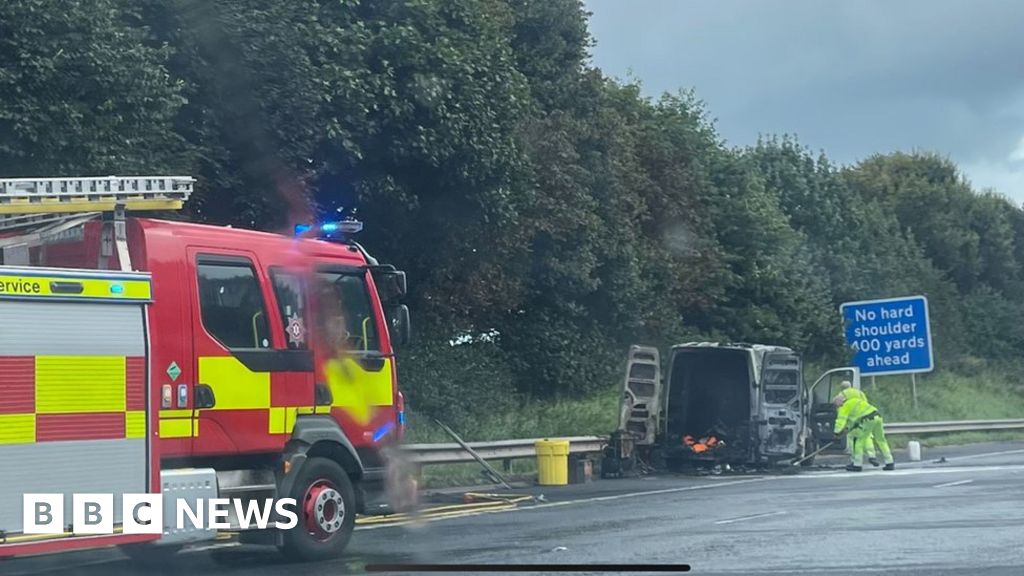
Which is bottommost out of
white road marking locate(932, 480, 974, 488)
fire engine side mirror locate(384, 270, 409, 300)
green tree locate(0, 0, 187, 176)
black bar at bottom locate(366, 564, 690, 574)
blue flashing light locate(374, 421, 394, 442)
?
black bar at bottom locate(366, 564, 690, 574)

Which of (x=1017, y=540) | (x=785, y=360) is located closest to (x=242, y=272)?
(x=1017, y=540)

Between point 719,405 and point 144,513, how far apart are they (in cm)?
1524

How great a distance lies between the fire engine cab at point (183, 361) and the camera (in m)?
8.70

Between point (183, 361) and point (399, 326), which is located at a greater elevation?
point (399, 326)

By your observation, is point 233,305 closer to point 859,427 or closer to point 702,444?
point 702,444

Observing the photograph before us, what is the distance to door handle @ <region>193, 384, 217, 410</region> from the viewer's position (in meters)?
9.93

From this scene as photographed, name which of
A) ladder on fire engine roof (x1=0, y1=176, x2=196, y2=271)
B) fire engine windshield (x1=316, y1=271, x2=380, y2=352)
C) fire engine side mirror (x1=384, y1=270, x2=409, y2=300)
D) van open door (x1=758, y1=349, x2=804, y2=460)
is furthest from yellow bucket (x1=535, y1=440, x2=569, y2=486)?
ladder on fire engine roof (x1=0, y1=176, x2=196, y2=271)

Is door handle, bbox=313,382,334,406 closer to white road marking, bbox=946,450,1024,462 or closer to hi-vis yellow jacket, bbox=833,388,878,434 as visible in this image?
hi-vis yellow jacket, bbox=833,388,878,434

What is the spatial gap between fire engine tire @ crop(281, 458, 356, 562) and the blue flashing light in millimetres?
482

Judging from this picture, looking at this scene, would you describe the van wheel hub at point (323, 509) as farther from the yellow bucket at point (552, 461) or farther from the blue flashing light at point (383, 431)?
the yellow bucket at point (552, 461)

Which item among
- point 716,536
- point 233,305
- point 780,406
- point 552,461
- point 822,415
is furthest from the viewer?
point 822,415

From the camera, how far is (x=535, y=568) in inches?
405

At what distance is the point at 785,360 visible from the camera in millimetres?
22375

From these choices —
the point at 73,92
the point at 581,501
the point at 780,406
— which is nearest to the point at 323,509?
the point at 73,92
